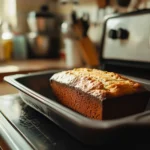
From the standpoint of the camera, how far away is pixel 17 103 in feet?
2.24

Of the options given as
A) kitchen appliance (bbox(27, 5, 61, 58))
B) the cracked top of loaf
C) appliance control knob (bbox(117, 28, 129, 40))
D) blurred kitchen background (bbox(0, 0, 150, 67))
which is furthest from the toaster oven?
kitchen appliance (bbox(27, 5, 61, 58))

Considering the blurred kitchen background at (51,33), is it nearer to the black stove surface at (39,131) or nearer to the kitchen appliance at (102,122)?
the kitchen appliance at (102,122)

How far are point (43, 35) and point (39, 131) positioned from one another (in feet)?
4.60

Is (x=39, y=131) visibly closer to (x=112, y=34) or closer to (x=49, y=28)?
(x=112, y=34)

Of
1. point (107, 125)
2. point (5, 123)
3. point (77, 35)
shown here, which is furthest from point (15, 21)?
point (107, 125)

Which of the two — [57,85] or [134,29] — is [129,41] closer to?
[134,29]

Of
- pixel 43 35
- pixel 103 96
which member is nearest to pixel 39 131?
pixel 103 96

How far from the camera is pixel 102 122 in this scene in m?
0.36

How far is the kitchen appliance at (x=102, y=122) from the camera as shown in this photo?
36 centimetres

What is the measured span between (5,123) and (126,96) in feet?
0.90

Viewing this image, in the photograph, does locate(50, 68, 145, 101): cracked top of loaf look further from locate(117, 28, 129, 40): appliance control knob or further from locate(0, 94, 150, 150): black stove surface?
locate(117, 28, 129, 40): appliance control knob

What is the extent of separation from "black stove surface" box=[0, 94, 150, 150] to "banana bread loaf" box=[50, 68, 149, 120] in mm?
82

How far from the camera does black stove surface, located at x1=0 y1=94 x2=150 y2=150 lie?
0.41 meters

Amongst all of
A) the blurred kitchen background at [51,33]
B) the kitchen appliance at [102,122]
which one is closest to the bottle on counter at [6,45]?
the blurred kitchen background at [51,33]
